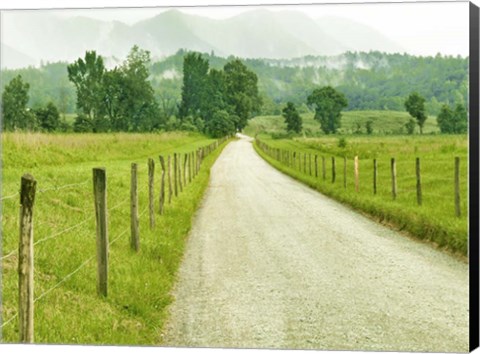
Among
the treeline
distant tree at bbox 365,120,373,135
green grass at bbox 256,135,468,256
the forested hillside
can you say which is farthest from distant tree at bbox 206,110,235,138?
the forested hillside

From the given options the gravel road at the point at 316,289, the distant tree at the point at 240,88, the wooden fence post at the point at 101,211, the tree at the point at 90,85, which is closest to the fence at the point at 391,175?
the gravel road at the point at 316,289

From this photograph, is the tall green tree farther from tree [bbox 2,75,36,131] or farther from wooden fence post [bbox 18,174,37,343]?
wooden fence post [bbox 18,174,37,343]

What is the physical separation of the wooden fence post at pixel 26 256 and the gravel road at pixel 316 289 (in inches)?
84.1

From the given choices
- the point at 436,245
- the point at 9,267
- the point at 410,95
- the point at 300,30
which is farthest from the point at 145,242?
the point at 410,95

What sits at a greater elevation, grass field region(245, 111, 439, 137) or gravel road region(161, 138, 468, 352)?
grass field region(245, 111, 439, 137)

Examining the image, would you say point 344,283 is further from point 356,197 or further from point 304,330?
point 356,197

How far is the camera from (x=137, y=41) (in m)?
12.9

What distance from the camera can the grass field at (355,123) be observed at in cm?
2629

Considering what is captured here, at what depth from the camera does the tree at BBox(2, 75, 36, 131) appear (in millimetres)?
12242

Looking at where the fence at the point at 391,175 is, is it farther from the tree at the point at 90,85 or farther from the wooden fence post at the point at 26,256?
the wooden fence post at the point at 26,256

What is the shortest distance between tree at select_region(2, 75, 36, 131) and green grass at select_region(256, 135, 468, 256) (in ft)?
26.4

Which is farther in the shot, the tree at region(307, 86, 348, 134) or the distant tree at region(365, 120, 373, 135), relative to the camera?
the distant tree at region(365, 120, 373, 135)

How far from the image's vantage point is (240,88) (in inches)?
1320

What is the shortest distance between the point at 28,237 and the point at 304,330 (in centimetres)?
390
